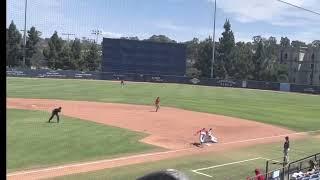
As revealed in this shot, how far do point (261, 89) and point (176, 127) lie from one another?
61.6 m

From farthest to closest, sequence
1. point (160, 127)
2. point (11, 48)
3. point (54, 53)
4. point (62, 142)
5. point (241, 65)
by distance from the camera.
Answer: point (241, 65) < point (54, 53) < point (160, 127) < point (62, 142) < point (11, 48)

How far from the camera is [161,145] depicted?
23094 millimetres

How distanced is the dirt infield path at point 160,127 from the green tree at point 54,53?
38573 millimetres

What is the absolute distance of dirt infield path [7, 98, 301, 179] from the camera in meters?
18.5

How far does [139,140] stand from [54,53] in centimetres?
5983

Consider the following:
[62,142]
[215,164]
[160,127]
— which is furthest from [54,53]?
[215,164]

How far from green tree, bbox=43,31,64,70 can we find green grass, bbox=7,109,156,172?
50.3 m

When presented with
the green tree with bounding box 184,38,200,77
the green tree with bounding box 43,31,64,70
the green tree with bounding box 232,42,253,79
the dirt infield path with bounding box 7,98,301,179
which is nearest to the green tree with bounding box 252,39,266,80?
the green tree with bounding box 232,42,253,79

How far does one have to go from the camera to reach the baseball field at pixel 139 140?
1772 centimetres

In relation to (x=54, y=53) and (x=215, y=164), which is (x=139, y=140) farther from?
(x=54, y=53)

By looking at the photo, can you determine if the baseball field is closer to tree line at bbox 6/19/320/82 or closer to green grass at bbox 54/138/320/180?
green grass at bbox 54/138/320/180

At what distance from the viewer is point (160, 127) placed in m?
28.7
